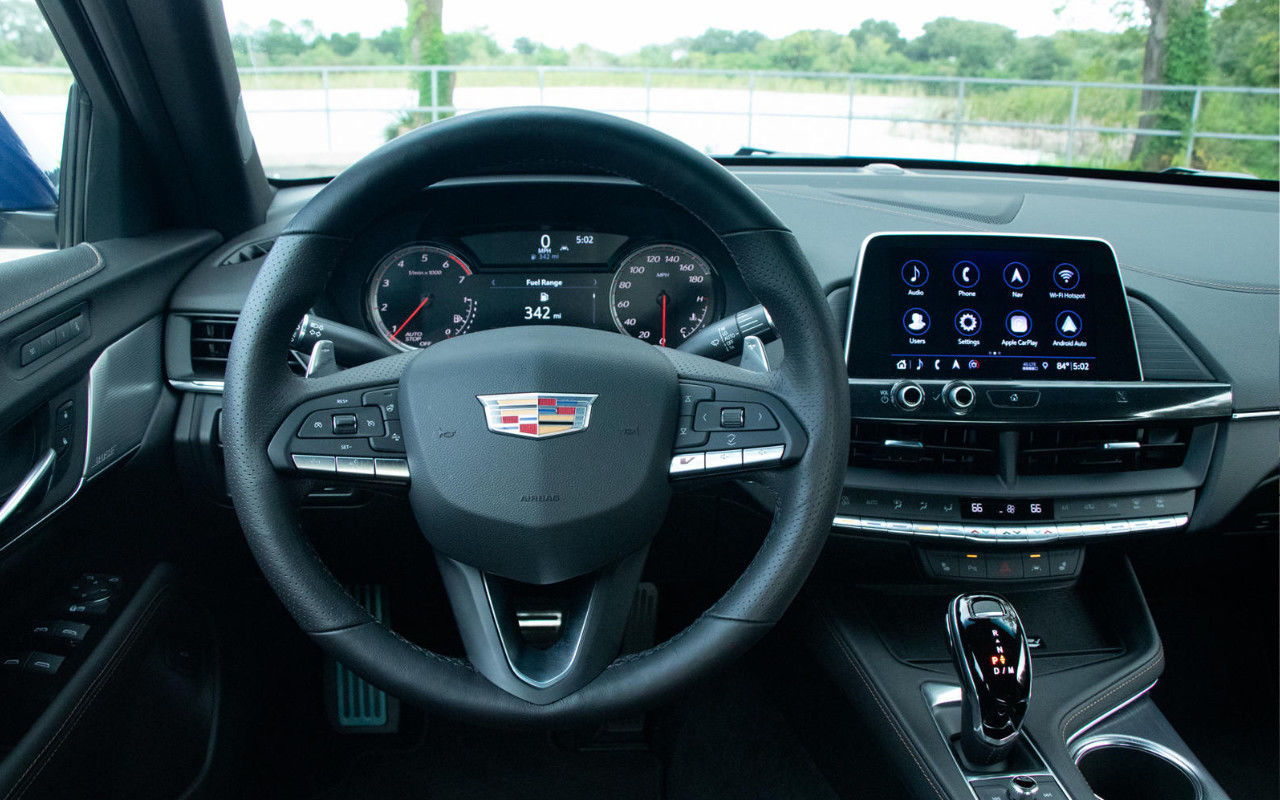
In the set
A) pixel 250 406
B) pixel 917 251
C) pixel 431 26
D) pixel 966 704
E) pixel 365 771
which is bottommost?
pixel 365 771

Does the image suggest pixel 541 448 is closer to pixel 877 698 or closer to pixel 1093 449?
pixel 877 698

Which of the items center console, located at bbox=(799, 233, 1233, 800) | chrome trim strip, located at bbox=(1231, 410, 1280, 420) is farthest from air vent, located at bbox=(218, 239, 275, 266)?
chrome trim strip, located at bbox=(1231, 410, 1280, 420)

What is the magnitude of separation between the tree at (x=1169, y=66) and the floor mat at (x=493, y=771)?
1.97m

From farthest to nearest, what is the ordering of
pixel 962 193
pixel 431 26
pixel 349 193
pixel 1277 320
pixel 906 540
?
pixel 431 26, pixel 962 193, pixel 1277 320, pixel 906 540, pixel 349 193

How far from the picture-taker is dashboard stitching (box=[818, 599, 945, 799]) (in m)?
1.57

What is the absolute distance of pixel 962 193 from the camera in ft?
6.66

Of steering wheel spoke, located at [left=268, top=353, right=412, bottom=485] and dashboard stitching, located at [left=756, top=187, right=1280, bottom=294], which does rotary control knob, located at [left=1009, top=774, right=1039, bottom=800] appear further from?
steering wheel spoke, located at [left=268, top=353, right=412, bottom=485]

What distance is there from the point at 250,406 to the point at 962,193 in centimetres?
156

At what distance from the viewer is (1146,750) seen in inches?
65.5

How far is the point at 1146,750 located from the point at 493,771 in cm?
135

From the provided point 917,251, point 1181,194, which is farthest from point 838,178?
point 1181,194

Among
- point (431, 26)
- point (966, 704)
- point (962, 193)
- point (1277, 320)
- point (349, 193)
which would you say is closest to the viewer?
point (349, 193)

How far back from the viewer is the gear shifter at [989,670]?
4.72 ft

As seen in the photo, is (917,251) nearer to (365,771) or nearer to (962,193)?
(962,193)
